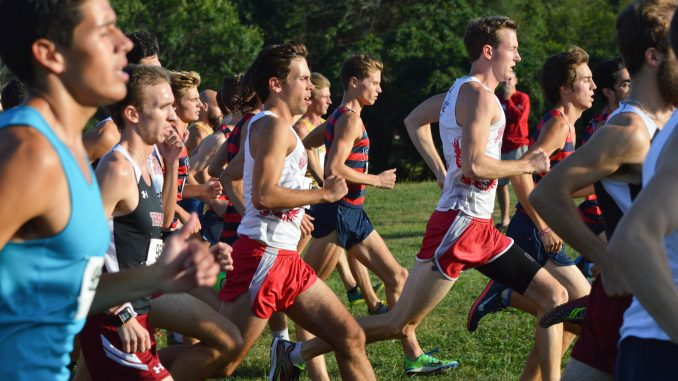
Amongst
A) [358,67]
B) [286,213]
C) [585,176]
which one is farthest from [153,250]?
[358,67]

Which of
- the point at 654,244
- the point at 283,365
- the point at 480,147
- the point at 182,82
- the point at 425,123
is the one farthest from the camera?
the point at 425,123

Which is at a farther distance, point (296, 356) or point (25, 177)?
point (296, 356)

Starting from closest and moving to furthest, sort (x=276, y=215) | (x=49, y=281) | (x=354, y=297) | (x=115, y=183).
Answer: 1. (x=49, y=281)
2. (x=115, y=183)
3. (x=276, y=215)
4. (x=354, y=297)

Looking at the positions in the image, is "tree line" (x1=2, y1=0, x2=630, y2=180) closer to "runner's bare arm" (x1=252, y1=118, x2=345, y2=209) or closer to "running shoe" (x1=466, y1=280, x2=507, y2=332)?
"running shoe" (x1=466, y1=280, x2=507, y2=332)

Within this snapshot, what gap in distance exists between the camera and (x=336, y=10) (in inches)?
1757

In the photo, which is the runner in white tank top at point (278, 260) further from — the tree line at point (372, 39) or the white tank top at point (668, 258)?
the tree line at point (372, 39)

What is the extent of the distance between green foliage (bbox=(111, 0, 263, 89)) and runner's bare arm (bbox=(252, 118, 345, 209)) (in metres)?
38.5

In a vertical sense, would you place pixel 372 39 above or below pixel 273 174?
below

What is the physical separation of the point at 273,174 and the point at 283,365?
146cm

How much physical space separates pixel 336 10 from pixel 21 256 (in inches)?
1680

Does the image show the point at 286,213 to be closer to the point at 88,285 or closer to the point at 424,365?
the point at 424,365

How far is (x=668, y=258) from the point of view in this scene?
2781 millimetres

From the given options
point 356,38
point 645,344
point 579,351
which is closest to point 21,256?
point 645,344

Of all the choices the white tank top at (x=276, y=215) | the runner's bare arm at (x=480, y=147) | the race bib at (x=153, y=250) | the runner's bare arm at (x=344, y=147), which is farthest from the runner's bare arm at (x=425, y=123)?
the race bib at (x=153, y=250)
